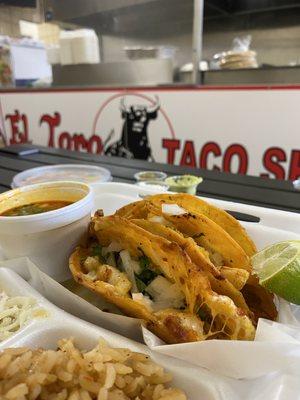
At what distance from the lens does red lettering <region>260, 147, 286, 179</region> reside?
3074 mm

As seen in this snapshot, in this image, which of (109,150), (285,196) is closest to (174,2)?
(109,150)

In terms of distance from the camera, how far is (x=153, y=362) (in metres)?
0.62

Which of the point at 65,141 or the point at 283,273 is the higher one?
the point at 283,273

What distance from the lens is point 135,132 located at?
396 cm

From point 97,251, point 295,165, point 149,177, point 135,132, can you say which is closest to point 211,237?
point 97,251

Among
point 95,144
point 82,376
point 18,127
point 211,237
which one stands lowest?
point 95,144

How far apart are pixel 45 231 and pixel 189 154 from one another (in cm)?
290

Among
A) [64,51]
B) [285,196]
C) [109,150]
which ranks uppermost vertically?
[64,51]

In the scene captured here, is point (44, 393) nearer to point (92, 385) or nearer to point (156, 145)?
point (92, 385)

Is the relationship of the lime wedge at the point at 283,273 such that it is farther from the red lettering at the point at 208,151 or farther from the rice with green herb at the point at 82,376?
the red lettering at the point at 208,151

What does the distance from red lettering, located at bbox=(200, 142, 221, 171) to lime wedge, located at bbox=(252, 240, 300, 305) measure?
2.72 m

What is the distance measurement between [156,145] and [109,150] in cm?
69

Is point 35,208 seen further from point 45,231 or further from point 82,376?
point 82,376

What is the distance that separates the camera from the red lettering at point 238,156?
3.29m
